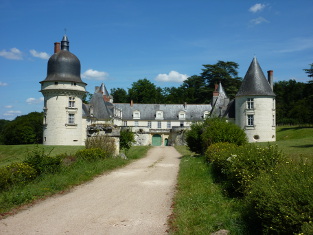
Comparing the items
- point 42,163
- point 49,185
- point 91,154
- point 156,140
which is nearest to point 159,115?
point 156,140

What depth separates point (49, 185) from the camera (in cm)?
869

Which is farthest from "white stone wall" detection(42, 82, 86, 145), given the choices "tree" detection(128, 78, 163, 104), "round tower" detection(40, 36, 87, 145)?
"tree" detection(128, 78, 163, 104)

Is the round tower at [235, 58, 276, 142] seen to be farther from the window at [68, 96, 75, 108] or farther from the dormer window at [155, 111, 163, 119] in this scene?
the window at [68, 96, 75, 108]

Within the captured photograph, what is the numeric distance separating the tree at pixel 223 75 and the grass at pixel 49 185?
4679cm

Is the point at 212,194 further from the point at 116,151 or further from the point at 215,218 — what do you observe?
the point at 116,151

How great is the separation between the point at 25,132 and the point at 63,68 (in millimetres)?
19099

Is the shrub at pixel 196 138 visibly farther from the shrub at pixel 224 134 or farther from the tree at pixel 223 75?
the tree at pixel 223 75

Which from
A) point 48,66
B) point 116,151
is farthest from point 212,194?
point 48,66

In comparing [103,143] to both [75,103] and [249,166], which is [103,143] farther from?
[75,103]

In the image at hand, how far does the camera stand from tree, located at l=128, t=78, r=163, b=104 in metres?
61.6

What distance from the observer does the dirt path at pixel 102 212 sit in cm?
545

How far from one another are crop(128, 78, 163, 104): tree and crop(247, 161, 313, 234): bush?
5645 cm

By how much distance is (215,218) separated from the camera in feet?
18.9

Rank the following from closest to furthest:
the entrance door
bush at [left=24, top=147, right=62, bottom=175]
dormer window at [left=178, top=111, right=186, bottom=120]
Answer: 1. bush at [left=24, top=147, right=62, bottom=175]
2. the entrance door
3. dormer window at [left=178, top=111, right=186, bottom=120]
